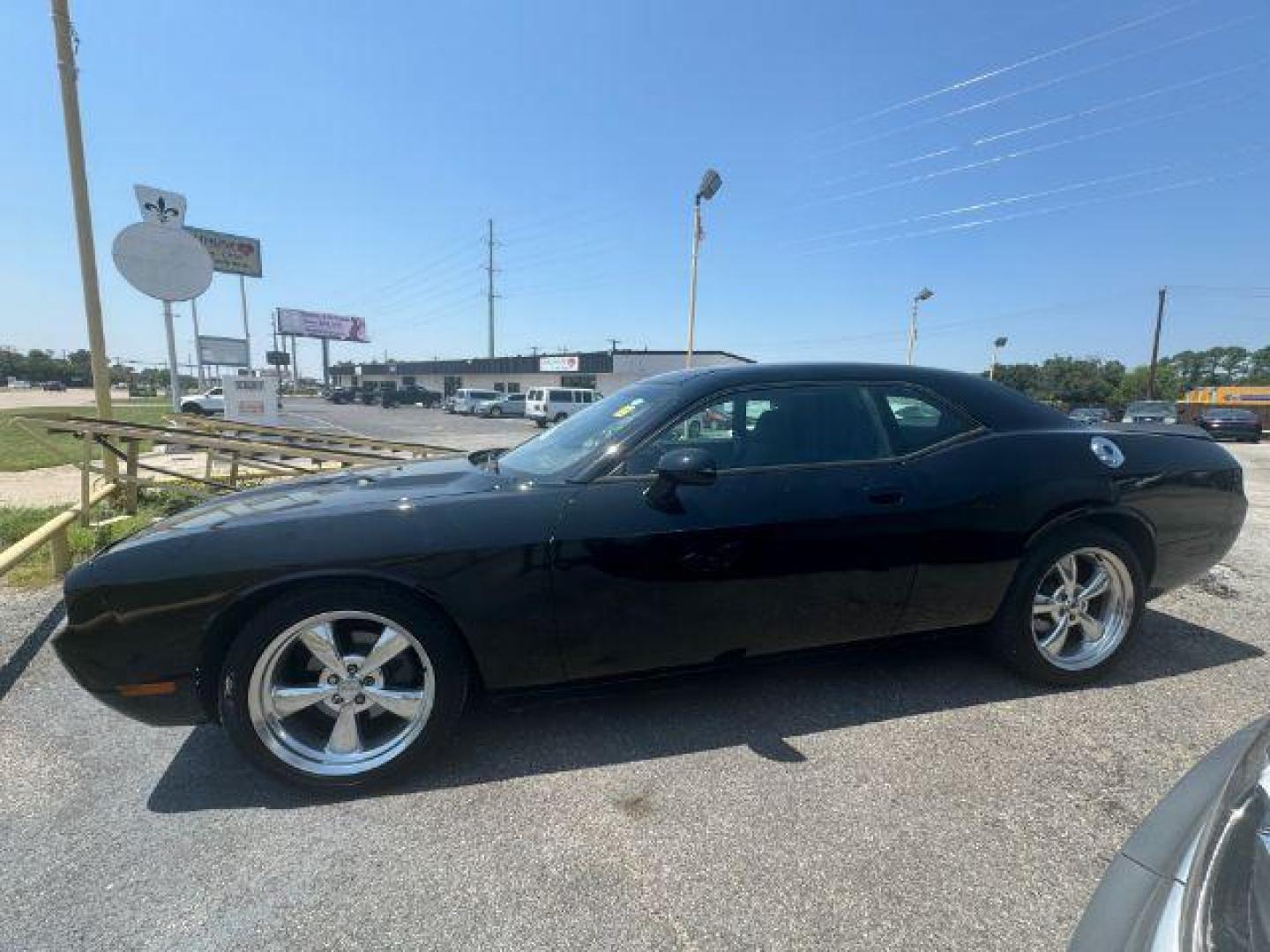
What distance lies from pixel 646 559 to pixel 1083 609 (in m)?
2.24

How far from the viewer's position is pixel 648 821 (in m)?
2.09

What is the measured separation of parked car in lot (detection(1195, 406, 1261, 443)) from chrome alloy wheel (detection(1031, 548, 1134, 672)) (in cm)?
2813

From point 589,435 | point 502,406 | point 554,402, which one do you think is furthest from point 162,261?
point 502,406

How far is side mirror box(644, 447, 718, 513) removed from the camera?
2289mm

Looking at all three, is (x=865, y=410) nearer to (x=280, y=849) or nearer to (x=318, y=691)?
(x=318, y=691)

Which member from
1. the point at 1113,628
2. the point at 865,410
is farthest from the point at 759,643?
the point at 1113,628

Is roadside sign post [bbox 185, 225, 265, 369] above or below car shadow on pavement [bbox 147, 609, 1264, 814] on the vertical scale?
above

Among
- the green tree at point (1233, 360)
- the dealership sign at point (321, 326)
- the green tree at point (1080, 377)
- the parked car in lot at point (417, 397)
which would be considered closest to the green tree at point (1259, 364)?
the green tree at point (1233, 360)

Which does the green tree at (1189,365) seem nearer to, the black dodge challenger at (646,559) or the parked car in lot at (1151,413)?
the parked car in lot at (1151,413)

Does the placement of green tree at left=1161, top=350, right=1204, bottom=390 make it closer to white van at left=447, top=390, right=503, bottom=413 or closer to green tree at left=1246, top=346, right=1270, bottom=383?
green tree at left=1246, top=346, right=1270, bottom=383

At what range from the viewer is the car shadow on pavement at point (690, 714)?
2303 mm

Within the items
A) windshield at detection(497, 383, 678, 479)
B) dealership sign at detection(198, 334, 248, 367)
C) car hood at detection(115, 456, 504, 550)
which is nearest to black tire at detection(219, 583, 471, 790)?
car hood at detection(115, 456, 504, 550)

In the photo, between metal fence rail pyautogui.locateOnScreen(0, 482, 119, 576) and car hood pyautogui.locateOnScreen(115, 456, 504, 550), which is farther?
metal fence rail pyautogui.locateOnScreen(0, 482, 119, 576)

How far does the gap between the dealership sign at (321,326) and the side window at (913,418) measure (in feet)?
276
